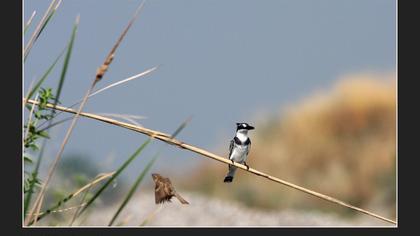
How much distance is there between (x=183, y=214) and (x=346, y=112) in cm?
181

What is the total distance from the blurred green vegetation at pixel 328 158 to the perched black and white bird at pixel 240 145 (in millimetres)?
1769

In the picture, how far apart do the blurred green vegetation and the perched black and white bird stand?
177 centimetres

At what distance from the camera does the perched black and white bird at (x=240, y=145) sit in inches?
197

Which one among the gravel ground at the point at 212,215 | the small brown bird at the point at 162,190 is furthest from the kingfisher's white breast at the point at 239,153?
the gravel ground at the point at 212,215

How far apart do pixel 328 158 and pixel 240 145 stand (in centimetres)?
253

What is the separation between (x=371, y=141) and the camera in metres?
7.30

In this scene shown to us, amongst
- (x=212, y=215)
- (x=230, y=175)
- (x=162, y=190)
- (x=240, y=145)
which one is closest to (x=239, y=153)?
(x=240, y=145)

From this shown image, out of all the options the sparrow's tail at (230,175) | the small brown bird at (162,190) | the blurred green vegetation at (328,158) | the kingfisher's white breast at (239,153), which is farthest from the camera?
the blurred green vegetation at (328,158)

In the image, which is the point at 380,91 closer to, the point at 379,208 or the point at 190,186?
the point at 379,208

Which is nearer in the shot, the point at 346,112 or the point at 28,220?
the point at 28,220

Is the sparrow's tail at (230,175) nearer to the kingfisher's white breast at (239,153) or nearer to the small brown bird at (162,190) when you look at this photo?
the kingfisher's white breast at (239,153)

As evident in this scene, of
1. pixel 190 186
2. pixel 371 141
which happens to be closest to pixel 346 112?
pixel 371 141

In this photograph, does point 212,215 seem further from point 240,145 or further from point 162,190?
point 162,190

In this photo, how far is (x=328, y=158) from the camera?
24.3 feet
